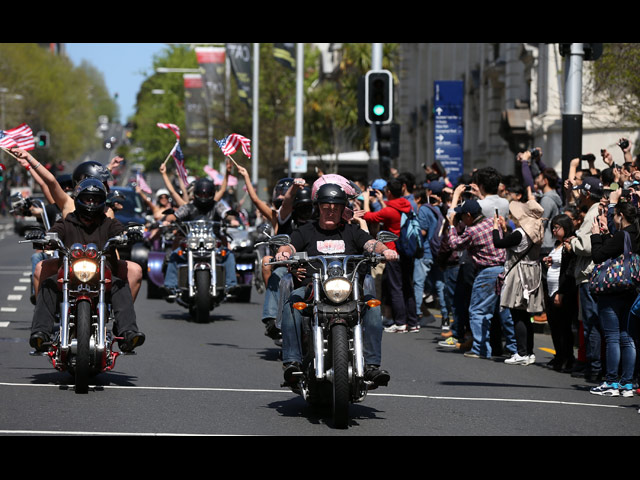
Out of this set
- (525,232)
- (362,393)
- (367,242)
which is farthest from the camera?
(525,232)

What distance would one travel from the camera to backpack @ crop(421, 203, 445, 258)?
1700 centimetres

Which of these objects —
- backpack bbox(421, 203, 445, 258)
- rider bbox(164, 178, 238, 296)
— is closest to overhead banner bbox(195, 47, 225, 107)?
rider bbox(164, 178, 238, 296)

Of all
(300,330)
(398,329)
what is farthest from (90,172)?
(398,329)

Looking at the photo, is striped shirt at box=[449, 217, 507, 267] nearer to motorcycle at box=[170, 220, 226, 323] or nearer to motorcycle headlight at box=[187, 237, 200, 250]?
motorcycle at box=[170, 220, 226, 323]

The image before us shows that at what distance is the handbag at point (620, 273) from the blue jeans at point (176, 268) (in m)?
7.03

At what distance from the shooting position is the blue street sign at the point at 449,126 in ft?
78.0

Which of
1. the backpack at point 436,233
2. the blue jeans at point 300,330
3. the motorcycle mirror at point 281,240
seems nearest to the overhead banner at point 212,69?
the backpack at point 436,233

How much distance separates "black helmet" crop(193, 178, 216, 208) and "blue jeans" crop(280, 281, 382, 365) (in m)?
7.77

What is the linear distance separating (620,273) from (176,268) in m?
7.52

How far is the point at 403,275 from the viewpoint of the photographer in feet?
55.0
